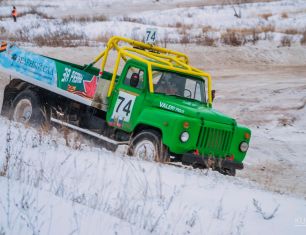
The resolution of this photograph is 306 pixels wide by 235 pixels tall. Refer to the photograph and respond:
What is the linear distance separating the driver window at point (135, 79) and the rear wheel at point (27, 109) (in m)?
2.06

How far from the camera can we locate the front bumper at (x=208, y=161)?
28.0ft

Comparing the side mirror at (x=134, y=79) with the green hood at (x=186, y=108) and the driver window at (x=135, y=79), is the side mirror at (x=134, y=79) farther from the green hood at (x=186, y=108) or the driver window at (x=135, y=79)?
the green hood at (x=186, y=108)

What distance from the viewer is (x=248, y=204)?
234 inches

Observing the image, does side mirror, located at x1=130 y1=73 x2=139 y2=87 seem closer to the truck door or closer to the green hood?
the truck door

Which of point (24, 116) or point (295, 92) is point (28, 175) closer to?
point (24, 116)

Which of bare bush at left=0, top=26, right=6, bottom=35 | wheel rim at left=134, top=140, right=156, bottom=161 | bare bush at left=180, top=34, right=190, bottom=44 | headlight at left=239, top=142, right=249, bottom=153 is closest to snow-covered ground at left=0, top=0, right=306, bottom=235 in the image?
wheel rim at left=134, top=140, right=156, bottom=161

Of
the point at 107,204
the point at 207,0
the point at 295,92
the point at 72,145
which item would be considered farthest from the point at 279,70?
the point at 207,0

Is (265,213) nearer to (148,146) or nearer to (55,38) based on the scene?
(148,146)

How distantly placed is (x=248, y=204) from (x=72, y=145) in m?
3.05

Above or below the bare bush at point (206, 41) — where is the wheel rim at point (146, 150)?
below

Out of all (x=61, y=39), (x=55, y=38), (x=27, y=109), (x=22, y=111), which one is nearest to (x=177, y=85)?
(x=27, y=109)

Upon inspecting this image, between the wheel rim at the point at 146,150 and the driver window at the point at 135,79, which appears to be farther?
the driver window at the point at 135,79

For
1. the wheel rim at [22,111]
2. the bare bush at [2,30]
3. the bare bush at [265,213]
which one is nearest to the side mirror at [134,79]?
the wheel rim at [22,111]

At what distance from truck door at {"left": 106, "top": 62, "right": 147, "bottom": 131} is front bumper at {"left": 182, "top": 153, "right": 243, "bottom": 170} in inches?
56.1
